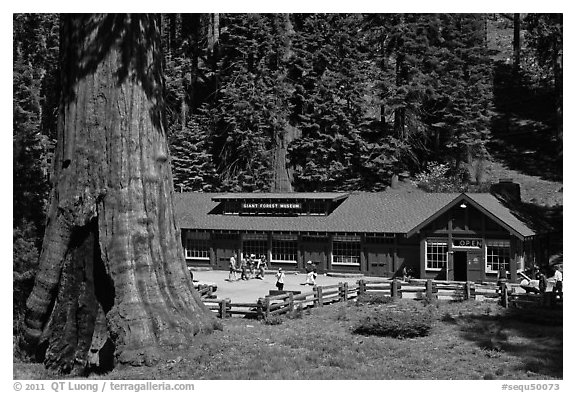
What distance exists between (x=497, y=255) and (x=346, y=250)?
9.41 metres

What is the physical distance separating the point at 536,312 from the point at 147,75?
51.0 feet

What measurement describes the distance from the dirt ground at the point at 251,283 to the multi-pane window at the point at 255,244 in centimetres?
188

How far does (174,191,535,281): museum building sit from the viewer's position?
123 ft

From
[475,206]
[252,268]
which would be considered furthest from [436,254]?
[252,268]

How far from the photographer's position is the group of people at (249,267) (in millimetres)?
40281

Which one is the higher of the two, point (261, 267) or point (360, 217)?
point (360, 217)

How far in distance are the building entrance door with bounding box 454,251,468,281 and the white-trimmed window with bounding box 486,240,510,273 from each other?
1266mm

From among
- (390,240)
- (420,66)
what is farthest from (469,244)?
(420,66)

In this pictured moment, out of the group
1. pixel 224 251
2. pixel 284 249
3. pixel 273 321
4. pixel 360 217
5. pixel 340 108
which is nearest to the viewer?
pixel 273 321

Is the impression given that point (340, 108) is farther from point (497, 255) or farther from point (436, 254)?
point (497, 255)

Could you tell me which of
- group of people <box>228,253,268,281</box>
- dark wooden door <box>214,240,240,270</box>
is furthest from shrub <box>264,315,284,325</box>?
dark wooden door <box>214,240,240,270</box>

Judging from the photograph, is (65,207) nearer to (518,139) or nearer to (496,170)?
(496,170)

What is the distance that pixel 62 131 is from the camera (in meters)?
15.0

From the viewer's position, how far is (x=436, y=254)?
127 ft
